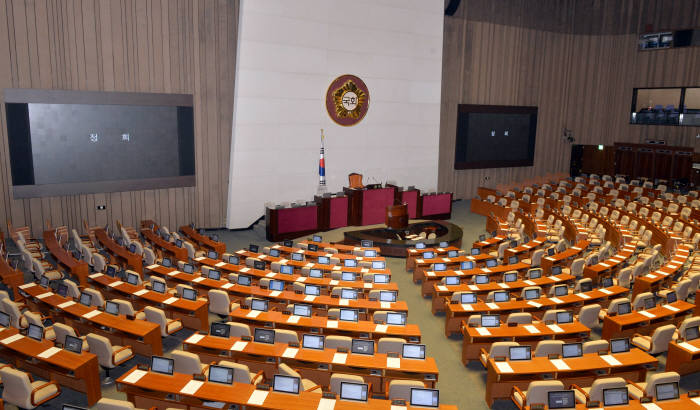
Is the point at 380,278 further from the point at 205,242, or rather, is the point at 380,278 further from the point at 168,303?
the point at 205,242

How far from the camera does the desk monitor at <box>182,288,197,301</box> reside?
34.0 ft

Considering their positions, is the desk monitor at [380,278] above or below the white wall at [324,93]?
below

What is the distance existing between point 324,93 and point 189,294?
12.1 meters

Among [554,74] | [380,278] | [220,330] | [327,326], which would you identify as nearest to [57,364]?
[220,330]

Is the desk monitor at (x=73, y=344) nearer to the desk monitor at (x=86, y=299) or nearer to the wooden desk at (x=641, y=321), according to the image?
the desk monitor at (x=86, y=299)

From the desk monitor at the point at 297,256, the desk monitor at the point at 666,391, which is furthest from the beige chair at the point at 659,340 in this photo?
the desk monitor at the point at 297,256

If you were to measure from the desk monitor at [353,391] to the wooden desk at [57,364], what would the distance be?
391 centimetres

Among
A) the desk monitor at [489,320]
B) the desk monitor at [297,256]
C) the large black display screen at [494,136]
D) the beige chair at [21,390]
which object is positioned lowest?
the beige chair at [21,390]

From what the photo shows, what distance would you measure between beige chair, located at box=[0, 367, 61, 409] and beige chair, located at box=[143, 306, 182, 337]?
2.25m

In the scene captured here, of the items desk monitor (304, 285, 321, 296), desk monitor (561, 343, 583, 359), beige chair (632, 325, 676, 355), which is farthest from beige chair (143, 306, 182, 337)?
beige chair (632, 325, 676, 355)

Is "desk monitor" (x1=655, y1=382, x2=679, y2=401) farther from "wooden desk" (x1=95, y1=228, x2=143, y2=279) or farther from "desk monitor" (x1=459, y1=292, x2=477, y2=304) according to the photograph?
"wooden desk" (x1=95, y1=228, x2=143, y2=279)

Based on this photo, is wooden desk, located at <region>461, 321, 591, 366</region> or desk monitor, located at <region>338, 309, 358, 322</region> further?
desk monitor, located at <region>338, 309, 358, 322</region>

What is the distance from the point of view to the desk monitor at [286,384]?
22.0ft

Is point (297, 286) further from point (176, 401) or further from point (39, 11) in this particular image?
point (39, 11)
